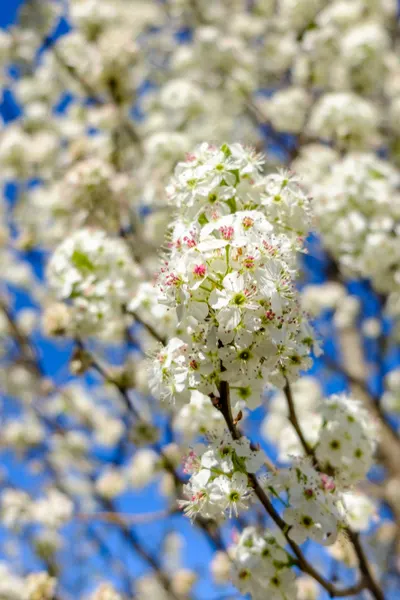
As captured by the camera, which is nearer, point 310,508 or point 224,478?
point 224,478

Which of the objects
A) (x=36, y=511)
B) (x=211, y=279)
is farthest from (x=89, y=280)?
(x=36, y=511)

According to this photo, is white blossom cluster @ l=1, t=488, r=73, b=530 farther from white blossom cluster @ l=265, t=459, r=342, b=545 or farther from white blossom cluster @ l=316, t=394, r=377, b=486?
white blossom cluster @ l=265, t=459, r=342, b=545

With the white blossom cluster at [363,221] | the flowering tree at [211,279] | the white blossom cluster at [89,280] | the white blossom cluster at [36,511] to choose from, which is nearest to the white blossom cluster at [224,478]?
the flowering tree at [211,279]

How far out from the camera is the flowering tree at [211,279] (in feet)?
6.84

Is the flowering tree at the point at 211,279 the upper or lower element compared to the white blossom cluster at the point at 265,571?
upper

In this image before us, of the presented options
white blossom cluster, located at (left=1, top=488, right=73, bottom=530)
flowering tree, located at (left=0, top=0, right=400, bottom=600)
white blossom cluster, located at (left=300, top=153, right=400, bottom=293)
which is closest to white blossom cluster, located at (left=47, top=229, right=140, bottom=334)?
flowering tree, located at (left=0, top=0, right=400, bottom=600)

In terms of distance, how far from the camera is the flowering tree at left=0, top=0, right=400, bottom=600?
2084 millimetres

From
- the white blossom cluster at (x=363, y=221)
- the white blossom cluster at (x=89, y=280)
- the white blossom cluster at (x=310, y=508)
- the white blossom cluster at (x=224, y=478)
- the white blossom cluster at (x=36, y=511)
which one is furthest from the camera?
the white blossom cluster at (x=36, y=511)

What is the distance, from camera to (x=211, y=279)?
6.40ft

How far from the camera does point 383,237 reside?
4.13m

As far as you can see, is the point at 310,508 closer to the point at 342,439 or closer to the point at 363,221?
the point at 342,439

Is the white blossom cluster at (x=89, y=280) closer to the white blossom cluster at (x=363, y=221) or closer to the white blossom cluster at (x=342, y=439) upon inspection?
the white blossom cluster at (x=342, y=439)

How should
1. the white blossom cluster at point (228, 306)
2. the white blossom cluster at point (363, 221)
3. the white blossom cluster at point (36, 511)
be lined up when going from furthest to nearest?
the white blossom cluster at point (36, 511)
the white blossom cluster at point (363, 221)
the white blossom cluster at point (228, 306)

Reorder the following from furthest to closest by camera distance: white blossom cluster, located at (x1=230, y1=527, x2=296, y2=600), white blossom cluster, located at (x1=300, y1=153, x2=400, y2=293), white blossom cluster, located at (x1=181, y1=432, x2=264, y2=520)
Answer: white blossom cluster, located at (x1=300, y1=153, x2=400, y2=293)
white blossom cluster, located at (x1=230, y1=527, x2=296, y2=600)
white blossom cluster, located at (x1=181, y1=432, x2=264, y2=520)
